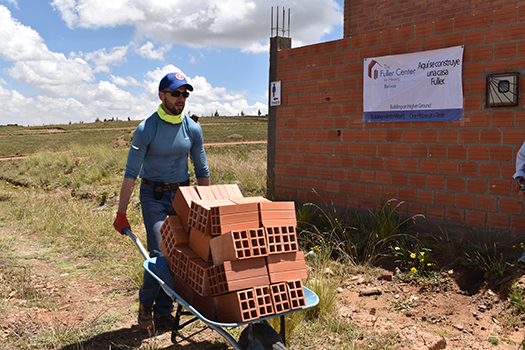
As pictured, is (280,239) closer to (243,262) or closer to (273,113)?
(243,262)

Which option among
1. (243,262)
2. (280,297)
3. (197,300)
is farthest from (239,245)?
(197,300)

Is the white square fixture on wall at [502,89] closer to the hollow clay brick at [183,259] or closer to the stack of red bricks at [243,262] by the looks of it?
the stack of red bricks at [243,262]

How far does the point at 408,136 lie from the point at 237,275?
167 inches

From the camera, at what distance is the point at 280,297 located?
9.20 ft

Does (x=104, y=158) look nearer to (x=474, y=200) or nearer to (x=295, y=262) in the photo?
(x=474, y=200)

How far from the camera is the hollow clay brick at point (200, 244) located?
2967 mm

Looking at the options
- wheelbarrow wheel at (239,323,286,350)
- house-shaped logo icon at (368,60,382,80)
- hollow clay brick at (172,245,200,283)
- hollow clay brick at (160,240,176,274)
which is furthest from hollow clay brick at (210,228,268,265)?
house-shaped logo icon at (368,60,382,80)

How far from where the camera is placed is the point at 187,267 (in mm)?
3088

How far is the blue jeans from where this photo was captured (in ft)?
13.1

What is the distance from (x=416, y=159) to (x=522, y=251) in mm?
1690

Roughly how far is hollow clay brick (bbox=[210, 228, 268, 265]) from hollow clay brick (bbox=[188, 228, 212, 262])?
0.32 feet

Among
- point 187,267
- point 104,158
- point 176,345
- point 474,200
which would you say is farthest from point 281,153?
point 104,158

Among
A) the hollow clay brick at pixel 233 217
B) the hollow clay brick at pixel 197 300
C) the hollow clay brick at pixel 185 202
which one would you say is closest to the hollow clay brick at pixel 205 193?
the hollow clay brick at pixel 185 202

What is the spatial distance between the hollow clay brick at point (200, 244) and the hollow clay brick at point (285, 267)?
41 centimetres
